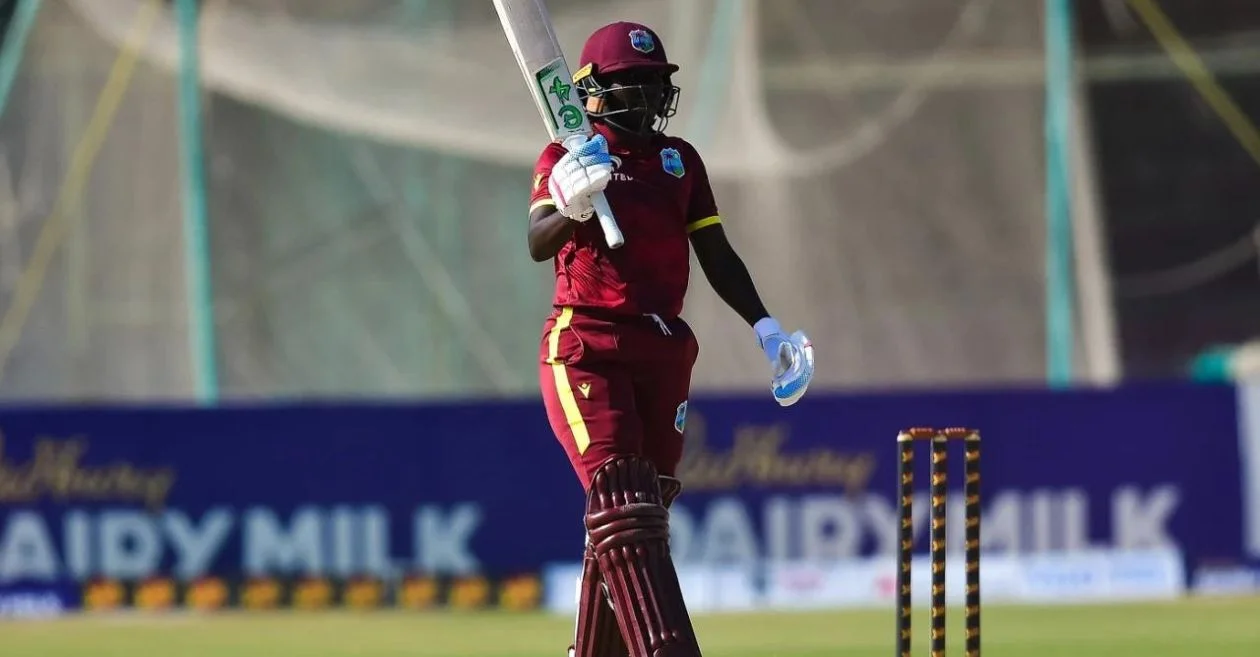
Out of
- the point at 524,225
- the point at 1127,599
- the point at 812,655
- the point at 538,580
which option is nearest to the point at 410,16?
the point at 524,225

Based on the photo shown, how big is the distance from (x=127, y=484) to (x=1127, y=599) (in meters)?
5.33

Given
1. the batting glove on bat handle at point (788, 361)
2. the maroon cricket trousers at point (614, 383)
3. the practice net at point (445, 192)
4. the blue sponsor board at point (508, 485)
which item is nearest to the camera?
the maroon cricket trousers at point (614, 383)

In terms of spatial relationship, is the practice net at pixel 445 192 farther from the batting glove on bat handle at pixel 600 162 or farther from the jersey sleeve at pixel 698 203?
the batting glove on bat handle at pixel 600 162

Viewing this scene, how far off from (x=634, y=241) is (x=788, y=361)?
49cm

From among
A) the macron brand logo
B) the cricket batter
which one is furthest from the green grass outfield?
the macron brand logo

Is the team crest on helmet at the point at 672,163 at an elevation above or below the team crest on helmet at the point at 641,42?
below

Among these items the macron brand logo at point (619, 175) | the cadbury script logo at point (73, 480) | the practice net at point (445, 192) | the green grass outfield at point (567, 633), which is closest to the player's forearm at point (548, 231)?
the macron brand logo at point (619, 175)

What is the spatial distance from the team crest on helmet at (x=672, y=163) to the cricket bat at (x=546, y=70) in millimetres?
208

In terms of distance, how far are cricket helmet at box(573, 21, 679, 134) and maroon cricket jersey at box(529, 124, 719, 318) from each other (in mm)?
57

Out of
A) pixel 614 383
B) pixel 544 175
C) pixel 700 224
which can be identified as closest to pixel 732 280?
pixel 700 224

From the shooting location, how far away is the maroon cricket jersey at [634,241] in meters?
4.97

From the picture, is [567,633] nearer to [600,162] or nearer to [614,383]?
[614,383]

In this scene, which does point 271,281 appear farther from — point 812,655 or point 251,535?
point 812,655

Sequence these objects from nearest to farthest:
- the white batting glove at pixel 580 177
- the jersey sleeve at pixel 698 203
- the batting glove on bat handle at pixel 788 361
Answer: the white batting glove at pixel 580 177, the batting glove on bat handle at pixel 788 361, the jersey sleeve at pixel 698 203
